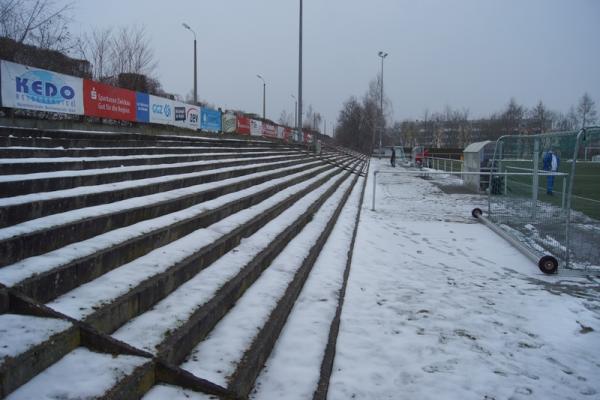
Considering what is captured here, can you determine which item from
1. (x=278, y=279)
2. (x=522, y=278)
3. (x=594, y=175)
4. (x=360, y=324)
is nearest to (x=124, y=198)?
(x=278, y=279)

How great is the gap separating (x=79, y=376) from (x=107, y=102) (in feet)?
41.3

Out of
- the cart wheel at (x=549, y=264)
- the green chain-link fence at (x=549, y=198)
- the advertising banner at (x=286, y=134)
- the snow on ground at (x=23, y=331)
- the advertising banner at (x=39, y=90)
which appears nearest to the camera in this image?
the snow on ground at (x=23, y=331)

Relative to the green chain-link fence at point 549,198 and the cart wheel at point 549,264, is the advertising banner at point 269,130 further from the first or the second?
the cart wheel at point 549,264

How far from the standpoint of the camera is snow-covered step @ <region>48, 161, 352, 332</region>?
9.57 ft

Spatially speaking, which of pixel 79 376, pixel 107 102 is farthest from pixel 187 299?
pixel 107 102

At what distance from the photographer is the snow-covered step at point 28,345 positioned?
7.12 ft

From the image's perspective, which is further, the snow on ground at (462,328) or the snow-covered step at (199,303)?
the snow on ground at (462,328)

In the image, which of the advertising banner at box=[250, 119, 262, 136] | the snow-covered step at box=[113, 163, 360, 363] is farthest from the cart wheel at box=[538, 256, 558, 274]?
the advertising banner at box=[250, 119, 262, 136]

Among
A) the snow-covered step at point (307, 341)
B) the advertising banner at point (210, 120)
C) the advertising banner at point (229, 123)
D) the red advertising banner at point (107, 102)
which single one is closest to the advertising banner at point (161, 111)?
the red advertising banner at point (107, 102)

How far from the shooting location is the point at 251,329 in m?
3.61

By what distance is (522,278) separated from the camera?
6.52 m

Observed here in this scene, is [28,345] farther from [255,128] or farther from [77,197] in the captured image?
[255,128]

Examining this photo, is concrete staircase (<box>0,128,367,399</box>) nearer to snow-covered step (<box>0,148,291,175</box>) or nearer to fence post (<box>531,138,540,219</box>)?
snow-covered step (<box>0,148,291,175</box>)

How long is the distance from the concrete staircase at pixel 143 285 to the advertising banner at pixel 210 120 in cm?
1395
